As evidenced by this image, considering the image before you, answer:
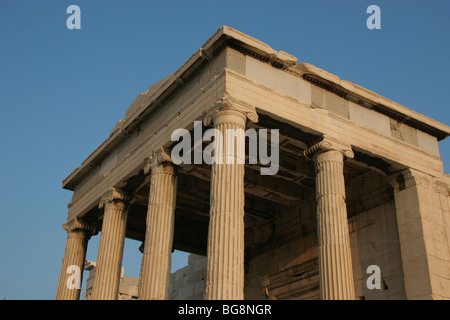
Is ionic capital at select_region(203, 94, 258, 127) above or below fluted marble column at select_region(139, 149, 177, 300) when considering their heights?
above

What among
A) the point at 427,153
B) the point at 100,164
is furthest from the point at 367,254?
the point at 100,164

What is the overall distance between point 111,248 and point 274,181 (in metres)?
7.22

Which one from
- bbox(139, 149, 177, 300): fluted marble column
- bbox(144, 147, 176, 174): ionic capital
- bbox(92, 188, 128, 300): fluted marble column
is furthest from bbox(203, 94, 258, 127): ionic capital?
bbox(92, 188, 128, 300): fluted marble column

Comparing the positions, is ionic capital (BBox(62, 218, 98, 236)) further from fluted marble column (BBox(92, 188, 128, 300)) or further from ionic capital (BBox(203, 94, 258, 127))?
ionic capital (BBox(203, 94, 258, 127))

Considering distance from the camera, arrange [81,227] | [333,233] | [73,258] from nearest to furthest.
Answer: [333,233], [73,258], [81,227]

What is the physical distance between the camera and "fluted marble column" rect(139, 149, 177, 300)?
17531 millimetres

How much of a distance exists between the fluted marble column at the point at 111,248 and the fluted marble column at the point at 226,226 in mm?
6860

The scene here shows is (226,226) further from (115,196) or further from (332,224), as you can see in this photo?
(115,196)

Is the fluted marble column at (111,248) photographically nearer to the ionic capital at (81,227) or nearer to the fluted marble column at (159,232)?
the fluted marble column at (159,232)

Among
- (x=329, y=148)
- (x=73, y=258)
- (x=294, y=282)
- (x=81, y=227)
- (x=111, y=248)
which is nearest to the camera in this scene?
(x=329, y=148)

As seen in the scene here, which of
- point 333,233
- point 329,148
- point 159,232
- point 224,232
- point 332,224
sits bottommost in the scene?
point 224,232

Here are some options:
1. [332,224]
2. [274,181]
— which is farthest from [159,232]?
[274,181]

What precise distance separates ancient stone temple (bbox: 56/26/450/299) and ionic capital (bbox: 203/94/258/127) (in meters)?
0.03

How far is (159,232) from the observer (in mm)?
18203
